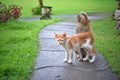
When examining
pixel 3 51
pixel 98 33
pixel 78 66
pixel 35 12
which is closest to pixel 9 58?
pixel 3 51

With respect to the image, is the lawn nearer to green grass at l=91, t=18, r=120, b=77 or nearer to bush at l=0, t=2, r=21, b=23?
green grass at l=91, t=18, r=120, b=77

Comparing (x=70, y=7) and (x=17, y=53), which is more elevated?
(x=17, y=53)

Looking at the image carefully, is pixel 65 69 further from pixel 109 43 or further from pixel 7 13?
pixel 7 13

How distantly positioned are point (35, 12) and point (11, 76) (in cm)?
1482

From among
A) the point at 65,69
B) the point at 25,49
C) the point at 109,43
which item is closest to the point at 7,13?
the point at 25,49

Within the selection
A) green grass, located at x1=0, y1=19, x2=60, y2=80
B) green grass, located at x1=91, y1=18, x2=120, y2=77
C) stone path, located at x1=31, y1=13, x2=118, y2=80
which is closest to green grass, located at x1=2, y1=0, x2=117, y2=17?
green grass, located at x1=91, y1=18, x2=120, y2=77

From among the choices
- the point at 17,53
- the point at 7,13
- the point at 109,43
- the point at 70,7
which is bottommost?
the point at 70,7

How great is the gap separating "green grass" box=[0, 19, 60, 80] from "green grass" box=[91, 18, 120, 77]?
6.16 ft

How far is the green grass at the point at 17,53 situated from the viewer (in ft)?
19.6

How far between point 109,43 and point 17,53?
3.07 meters

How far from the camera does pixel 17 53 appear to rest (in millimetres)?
7676

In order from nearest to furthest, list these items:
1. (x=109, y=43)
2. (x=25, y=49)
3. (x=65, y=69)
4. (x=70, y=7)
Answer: (x=65, y=69)
(x=25, y=49)
(x=109, y=43)
(x=70, y=7)

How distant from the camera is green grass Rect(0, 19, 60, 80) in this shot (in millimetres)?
5961

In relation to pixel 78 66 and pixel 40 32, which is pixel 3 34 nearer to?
pixel 40 32
